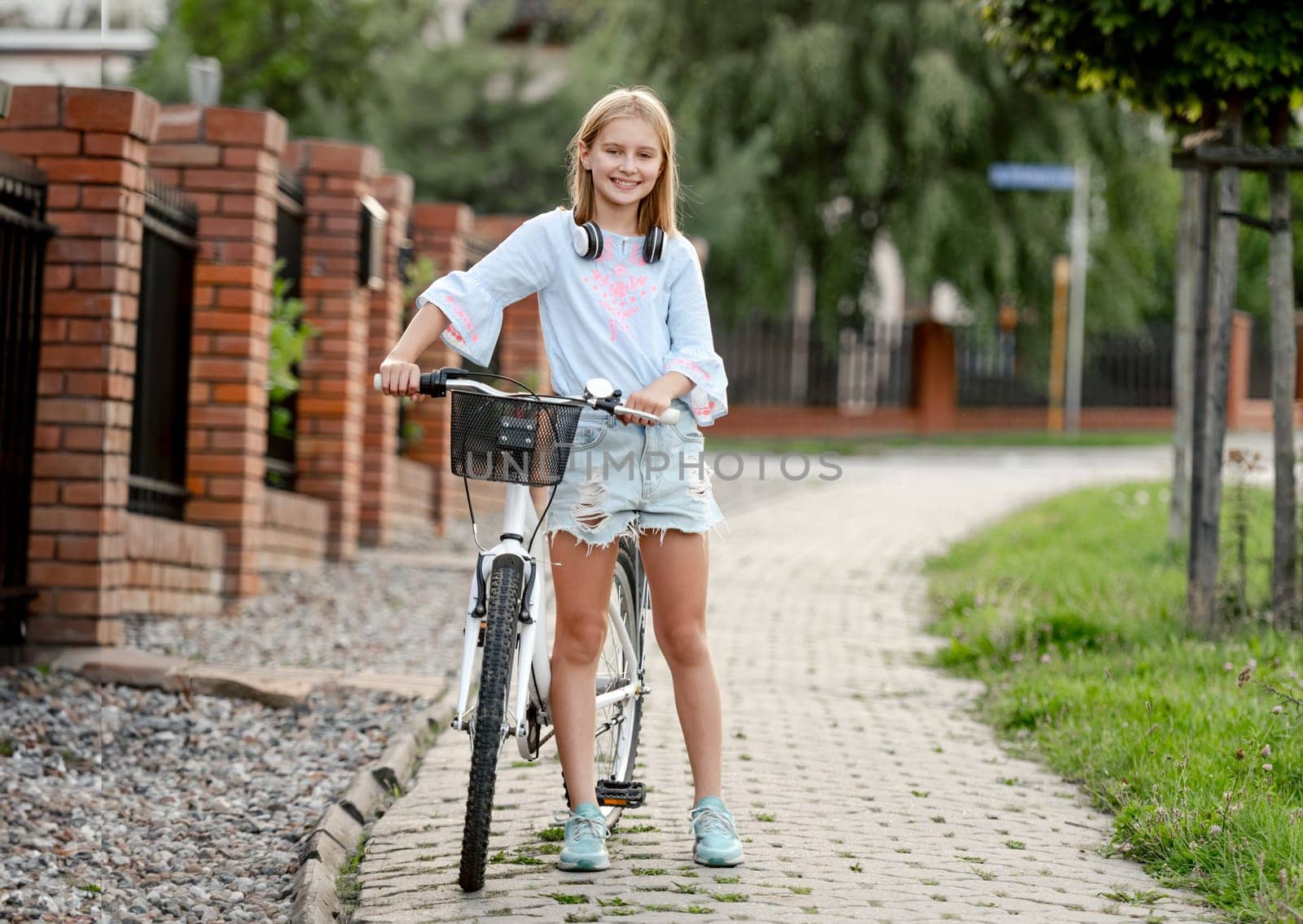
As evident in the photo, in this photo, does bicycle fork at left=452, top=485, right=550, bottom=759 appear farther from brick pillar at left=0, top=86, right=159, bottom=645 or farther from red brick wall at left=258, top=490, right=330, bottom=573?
red brick wall at left=258, top=490, right=330, bottom=573

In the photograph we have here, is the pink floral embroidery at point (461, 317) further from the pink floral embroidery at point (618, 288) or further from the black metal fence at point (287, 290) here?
the black metal fence at point (287, 290)

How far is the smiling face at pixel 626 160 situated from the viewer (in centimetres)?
412

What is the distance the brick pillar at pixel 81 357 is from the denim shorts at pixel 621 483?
3111 millimetres

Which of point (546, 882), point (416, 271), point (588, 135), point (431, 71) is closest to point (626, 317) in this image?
point (588, 135)

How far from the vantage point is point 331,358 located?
9922 millimetres

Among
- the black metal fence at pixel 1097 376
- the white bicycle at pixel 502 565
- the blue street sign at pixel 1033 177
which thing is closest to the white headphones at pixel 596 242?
the white bicycle at pixel 502 565

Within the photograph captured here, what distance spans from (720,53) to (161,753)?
20.8m

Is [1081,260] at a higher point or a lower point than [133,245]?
higher

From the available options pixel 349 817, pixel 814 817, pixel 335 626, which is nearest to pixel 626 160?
pixel 814 817

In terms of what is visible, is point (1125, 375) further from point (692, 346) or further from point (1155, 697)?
point (692, 346)

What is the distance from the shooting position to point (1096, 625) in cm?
736

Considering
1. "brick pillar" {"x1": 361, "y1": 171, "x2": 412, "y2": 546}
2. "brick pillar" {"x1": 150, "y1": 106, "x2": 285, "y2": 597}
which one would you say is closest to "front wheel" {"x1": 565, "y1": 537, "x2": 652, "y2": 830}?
"brick pillar" {"x1": 150, "y1": 106, "x2": 285, "y2": 597}

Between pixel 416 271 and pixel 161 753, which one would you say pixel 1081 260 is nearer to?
pixel 416 271

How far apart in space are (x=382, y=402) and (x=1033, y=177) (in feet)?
42.9
